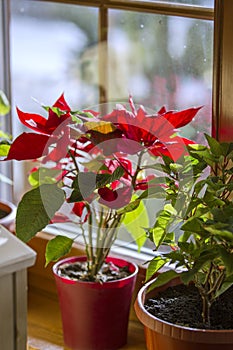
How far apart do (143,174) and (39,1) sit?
609 millimetres

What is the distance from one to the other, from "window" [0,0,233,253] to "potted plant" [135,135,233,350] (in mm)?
203

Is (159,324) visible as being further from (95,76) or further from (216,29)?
(95,76)

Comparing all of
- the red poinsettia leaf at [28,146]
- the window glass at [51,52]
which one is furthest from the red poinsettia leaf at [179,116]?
the window glass at [51,52]

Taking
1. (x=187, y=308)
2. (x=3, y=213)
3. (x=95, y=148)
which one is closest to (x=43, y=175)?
(x=95, y=148)

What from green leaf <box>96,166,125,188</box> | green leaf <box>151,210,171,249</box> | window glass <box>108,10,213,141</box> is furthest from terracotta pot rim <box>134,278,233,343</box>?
window glass <box>108,10,213,141</box>

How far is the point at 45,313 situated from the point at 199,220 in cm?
72

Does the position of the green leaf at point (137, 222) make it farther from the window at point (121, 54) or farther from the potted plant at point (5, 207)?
the potted plant at point (5, 207)

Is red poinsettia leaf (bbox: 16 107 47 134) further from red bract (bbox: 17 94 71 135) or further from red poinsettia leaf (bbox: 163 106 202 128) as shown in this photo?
red poinsettia leaf (bbox: 163 106 202 128)

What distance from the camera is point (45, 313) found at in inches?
72.7

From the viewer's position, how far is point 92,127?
1.42 meters

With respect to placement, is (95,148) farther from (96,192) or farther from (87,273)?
(87,273)

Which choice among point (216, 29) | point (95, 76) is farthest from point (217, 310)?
point (95, 76)

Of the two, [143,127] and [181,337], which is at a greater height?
[143,127]

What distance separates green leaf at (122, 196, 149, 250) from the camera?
1.64 meters
